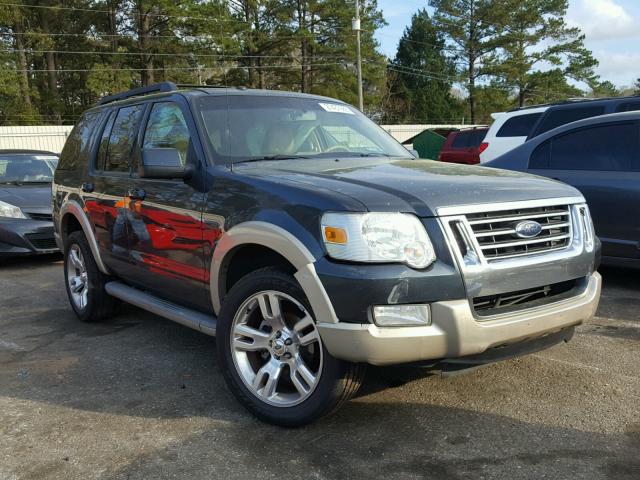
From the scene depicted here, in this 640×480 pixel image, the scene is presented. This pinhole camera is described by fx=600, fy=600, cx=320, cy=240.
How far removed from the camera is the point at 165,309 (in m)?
4.04

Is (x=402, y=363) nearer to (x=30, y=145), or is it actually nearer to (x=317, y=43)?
(x=30, y=145)

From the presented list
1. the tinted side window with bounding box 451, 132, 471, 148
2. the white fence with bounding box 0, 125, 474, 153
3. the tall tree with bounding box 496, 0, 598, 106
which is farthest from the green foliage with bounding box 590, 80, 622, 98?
the tinted side window with bounding box 451, 132, 471, 148

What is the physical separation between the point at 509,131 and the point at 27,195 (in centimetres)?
777

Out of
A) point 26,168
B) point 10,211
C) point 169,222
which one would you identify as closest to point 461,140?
point 26,168

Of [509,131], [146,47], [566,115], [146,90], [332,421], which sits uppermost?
[146,47]

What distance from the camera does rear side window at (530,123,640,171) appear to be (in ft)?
18.3

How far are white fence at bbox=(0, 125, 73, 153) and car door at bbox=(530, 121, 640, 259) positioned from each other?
26.1 meters

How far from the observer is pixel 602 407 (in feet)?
10.8

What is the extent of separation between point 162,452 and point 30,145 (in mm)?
28611

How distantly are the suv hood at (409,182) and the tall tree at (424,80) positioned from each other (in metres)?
51.6

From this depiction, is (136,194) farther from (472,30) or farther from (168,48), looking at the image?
(472,30)

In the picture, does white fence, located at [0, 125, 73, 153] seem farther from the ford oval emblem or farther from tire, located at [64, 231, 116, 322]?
the ford oval emblem

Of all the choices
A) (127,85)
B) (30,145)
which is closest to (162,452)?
(30,145)

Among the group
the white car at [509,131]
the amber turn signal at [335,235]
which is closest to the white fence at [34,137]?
the white car at [509,131]
